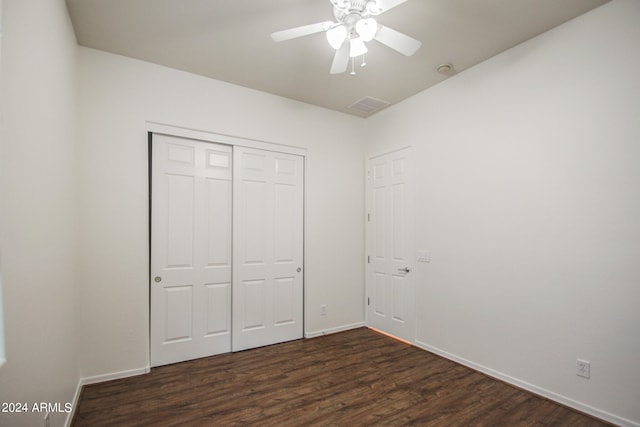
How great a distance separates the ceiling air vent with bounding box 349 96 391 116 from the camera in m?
3.80

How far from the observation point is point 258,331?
349 cm

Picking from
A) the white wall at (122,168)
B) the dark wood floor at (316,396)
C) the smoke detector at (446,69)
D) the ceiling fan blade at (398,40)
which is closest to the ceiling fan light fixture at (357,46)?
the ceiling fan blade at (398,40)

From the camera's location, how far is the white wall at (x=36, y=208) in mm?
1200

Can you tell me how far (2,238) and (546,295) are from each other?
341 centimetres

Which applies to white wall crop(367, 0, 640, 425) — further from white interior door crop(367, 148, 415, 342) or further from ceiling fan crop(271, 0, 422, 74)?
ceiling fan crop(271, 0, 422, 74)

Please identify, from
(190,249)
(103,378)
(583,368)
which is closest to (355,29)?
(190,249)

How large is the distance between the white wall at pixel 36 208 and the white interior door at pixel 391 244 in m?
3.24

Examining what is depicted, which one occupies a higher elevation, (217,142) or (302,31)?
(302,31)

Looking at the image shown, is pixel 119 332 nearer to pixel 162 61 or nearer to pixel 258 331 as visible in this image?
pixel 258 331

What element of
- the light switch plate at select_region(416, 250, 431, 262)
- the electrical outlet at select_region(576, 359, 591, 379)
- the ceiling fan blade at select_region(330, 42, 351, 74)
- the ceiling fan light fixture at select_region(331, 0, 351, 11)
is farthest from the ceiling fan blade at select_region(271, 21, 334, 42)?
the electrical outlet at select_region(576, 359, 591, 379)

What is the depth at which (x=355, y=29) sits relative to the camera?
2.04 metres

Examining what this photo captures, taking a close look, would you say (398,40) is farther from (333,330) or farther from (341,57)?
(333,330)

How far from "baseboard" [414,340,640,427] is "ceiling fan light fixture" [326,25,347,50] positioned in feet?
10.3

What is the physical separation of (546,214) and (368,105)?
2.44m
